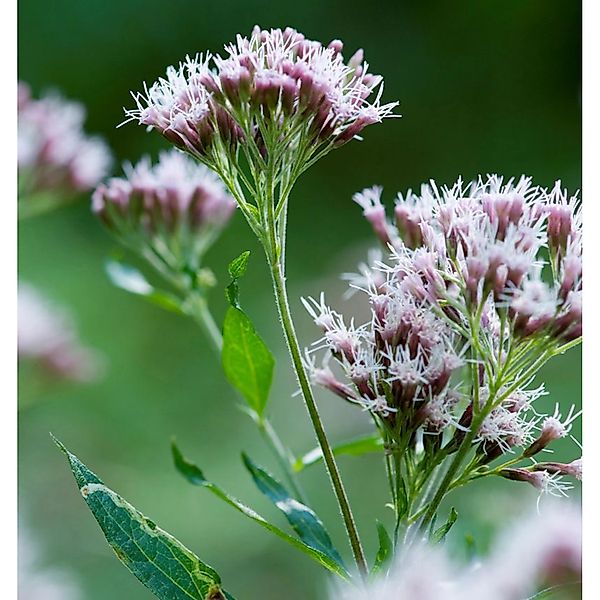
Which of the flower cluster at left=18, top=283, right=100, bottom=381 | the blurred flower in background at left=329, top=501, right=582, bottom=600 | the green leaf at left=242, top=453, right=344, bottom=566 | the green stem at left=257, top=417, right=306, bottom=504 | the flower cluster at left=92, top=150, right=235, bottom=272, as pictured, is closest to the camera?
the blurred flower in background at left=329, top=501, right=582, bottom=600

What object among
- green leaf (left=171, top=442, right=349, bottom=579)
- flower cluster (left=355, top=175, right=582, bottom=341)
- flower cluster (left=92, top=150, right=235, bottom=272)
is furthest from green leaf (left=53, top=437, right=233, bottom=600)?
flower cluster (left=92, top=150, right=235, bottom=272)

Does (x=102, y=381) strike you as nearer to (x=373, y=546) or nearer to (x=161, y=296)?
(x=373, y=546)

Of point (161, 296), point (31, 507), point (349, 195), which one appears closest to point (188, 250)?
point (161, 296)

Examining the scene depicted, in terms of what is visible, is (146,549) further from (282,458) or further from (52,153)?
(52,153)

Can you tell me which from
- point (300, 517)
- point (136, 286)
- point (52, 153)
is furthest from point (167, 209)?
point (300, 517)

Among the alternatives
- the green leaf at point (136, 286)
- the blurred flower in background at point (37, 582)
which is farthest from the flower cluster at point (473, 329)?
the blurred flower in background at point (37, 582)

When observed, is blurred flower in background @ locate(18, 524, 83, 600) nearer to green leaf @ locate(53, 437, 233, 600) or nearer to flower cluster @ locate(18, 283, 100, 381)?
flower cluster @ locate(18, 283, 100, 381)
